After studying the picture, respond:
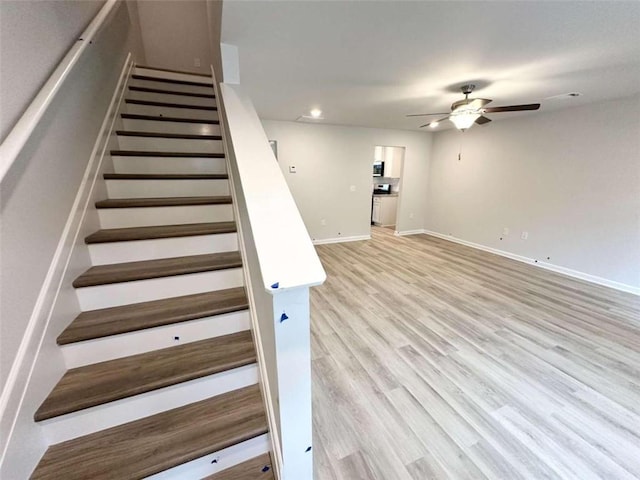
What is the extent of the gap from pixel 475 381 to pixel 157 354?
201 centimetres

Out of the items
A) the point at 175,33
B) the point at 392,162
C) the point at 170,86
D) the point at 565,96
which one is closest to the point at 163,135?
the point at 170,86

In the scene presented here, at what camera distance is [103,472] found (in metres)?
0.92

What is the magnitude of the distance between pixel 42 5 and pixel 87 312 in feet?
4.64

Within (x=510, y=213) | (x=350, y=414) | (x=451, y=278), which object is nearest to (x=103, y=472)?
(x=350, y=414)

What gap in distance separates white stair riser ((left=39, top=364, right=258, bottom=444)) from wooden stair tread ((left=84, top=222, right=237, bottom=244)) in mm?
831

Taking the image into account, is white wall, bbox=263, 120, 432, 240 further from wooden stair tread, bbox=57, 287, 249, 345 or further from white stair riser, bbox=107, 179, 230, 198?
wooden stair tread, bbox=57, 287, 249, 345

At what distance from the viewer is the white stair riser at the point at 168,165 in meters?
1.96

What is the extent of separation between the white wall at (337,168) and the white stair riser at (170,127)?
227 centimetres

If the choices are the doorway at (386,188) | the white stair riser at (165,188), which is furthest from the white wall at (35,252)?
the doorway at (386,188)

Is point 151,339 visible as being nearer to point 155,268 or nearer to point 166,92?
point 155,268

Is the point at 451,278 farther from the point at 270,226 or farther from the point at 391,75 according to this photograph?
the point at 270,226

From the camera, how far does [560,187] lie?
12.4ft

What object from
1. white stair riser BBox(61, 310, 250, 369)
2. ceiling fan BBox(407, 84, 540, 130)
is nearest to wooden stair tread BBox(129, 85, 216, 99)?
white stair riser BBox(61, 310, 250, 369)

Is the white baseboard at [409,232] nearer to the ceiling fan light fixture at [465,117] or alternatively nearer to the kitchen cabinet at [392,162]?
the kitchen cabinet at [392,162]
